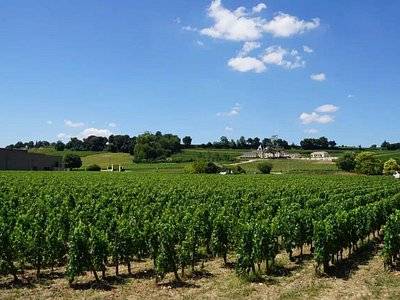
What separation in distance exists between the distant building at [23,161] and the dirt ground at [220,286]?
114 m

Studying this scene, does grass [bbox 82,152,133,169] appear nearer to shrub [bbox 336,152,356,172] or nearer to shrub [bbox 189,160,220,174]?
shrub [bbox 189,160,220,174]

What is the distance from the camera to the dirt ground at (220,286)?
16.7m

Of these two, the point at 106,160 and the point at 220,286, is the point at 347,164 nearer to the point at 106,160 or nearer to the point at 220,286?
the point at 106,160

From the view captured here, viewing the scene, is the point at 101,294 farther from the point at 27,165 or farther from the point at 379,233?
the point at 27,165

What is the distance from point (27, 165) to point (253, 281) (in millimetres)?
121943

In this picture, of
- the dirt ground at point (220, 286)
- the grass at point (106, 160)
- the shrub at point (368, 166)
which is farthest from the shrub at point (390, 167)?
the dirt ground at point (220, 286)

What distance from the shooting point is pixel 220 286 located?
1777 cm

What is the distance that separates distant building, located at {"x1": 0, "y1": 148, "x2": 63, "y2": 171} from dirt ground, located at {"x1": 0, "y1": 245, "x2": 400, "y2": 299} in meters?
114

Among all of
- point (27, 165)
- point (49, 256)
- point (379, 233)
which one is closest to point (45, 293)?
point (49, 256)

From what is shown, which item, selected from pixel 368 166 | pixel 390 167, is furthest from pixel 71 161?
pixel 390 167

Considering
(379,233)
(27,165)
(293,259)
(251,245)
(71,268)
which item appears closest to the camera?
(71,268)

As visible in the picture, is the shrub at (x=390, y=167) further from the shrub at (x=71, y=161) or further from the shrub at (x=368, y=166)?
the shrub at (x=71, y=161)

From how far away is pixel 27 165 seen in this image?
428ft

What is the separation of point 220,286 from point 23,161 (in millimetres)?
121454
